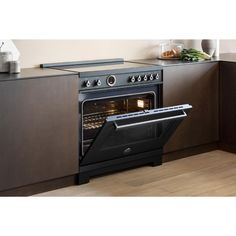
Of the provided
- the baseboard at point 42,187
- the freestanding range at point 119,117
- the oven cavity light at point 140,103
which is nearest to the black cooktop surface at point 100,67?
the freestanding range at point 119,117

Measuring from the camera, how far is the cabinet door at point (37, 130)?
9.36 ft

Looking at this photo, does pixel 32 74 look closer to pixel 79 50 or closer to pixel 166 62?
pixel 79 50

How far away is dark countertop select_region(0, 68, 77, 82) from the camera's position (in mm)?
2851

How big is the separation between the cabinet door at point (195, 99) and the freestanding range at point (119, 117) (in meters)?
0.13

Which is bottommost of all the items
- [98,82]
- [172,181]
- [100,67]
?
[172,181]

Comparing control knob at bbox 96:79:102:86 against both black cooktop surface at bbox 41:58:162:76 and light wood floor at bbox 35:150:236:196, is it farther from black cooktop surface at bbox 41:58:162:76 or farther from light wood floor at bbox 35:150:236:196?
light wood floor at bbox 35:150:236:196

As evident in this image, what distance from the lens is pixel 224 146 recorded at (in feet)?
14.0

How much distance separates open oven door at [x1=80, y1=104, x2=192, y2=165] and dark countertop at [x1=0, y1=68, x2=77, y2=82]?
493mm

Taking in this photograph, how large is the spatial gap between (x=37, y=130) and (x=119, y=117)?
556 mm

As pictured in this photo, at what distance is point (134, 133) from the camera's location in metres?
3.39

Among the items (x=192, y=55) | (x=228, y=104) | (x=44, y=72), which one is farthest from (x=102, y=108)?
(x=228, y=104)

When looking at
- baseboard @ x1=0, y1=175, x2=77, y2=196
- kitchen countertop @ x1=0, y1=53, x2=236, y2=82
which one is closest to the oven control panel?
kitchen countertop @ x1=0, y1=53, x2=236, y2=82

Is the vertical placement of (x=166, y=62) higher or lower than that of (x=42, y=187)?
higher
